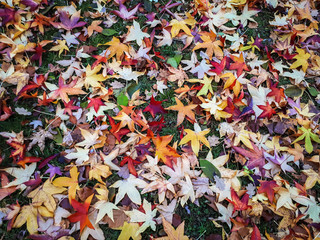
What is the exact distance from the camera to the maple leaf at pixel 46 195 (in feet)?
5.26

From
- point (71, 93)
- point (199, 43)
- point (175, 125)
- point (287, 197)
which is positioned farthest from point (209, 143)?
point (71, 93)

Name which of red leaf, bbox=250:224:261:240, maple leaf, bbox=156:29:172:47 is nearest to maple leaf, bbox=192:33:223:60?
maple leaf, bbox=156:29:172:47

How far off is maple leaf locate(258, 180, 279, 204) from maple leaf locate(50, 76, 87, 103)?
1.68 metres

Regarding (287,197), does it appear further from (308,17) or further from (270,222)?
(308,17)

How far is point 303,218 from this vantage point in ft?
5.44

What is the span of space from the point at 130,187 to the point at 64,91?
1038 mm

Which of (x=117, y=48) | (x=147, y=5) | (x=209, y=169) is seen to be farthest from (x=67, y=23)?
(x=209, y=169)

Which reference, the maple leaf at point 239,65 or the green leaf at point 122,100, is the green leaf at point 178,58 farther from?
the green leaf at point 122,100

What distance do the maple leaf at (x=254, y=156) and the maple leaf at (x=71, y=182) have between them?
4.18ft

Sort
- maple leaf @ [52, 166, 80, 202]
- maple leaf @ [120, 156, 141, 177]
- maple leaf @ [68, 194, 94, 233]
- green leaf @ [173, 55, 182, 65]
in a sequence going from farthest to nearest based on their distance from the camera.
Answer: green leaf @ [173, 55, 182, 65]
maple leaf @ [120, 156, 141, 177]
maple leaf @ [52, 166, 80, 202]
maple leaf @ [68, 194, 94, 233]

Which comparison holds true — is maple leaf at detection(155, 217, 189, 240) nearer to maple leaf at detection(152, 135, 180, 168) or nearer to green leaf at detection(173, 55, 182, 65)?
maple leaf at detection(152, 135, 180, 168)

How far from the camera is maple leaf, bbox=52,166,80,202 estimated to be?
1.65 meters

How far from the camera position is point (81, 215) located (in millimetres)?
1568

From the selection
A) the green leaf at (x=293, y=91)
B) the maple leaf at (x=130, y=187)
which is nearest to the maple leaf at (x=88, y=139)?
the maple leaf at (x=130, y=187)
